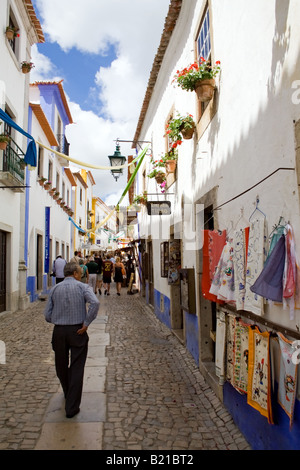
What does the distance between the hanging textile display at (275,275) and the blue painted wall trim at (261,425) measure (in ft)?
2.45

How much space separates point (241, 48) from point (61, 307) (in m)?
3.41

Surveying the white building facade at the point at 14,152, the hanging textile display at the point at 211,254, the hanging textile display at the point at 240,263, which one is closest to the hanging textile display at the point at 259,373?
the hanging textile display at the point at 240,263

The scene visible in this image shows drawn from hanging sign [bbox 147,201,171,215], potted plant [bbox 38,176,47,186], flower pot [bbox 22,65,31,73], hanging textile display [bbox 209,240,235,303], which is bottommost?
hanging textile display [bbox 209,240,235,303]

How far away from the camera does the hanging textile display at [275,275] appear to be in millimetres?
2646

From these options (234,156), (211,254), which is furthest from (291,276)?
(211,254)

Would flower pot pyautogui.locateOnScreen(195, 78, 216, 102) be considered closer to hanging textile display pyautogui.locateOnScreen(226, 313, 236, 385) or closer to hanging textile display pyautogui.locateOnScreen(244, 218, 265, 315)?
hanging textile display pyautogui.locateOnScreen(244, 218, 265, 315)

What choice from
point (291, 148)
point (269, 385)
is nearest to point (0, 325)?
point (269, 385)

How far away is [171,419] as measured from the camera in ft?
12.9

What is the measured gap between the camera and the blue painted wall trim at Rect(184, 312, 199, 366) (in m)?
5.77

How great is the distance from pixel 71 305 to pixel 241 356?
187cm

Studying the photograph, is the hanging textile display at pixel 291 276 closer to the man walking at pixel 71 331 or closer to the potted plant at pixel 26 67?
the man walking at pixel 71 331

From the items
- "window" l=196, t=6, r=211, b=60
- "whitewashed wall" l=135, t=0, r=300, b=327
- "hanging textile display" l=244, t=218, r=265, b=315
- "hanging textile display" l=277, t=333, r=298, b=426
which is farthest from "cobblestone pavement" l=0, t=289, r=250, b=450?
"window" l=196, t=6, r=211, b=60

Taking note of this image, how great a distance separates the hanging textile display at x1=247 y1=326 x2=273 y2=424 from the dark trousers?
1808mm

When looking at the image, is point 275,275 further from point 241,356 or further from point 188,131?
point 188,131
